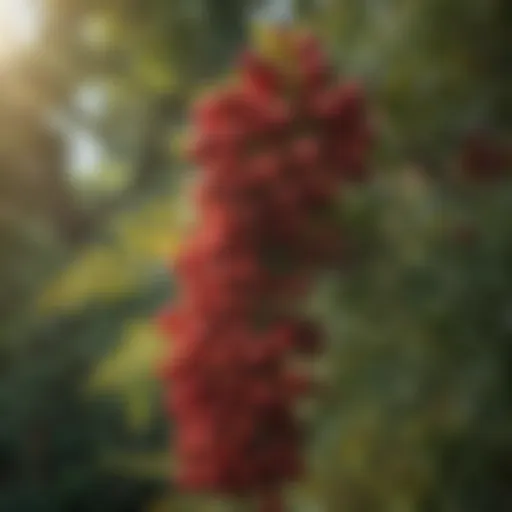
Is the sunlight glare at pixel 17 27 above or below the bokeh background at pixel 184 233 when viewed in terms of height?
above

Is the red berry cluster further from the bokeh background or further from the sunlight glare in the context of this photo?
the sunlight glare

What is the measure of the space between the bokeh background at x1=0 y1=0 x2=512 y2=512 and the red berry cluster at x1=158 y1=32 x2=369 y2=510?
0.02 m

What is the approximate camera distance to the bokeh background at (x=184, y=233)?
115 cm

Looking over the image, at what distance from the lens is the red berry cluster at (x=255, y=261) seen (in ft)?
3.84

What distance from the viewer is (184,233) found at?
3.95 ft

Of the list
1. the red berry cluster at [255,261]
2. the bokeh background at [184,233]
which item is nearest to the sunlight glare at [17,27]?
the bokeh background at [184,233]

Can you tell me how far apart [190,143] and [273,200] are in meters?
0.09

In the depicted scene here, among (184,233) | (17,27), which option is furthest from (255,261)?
(17,27)

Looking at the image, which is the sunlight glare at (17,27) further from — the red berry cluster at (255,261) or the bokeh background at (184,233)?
the red berry cluster at (255,261)

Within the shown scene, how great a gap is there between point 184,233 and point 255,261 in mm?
69

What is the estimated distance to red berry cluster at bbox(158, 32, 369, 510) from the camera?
117 cm

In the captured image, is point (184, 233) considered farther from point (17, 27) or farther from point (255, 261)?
point (17, 27)

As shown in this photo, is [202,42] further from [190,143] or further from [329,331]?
[329,331]

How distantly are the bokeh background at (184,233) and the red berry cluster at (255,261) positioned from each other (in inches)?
0.7
